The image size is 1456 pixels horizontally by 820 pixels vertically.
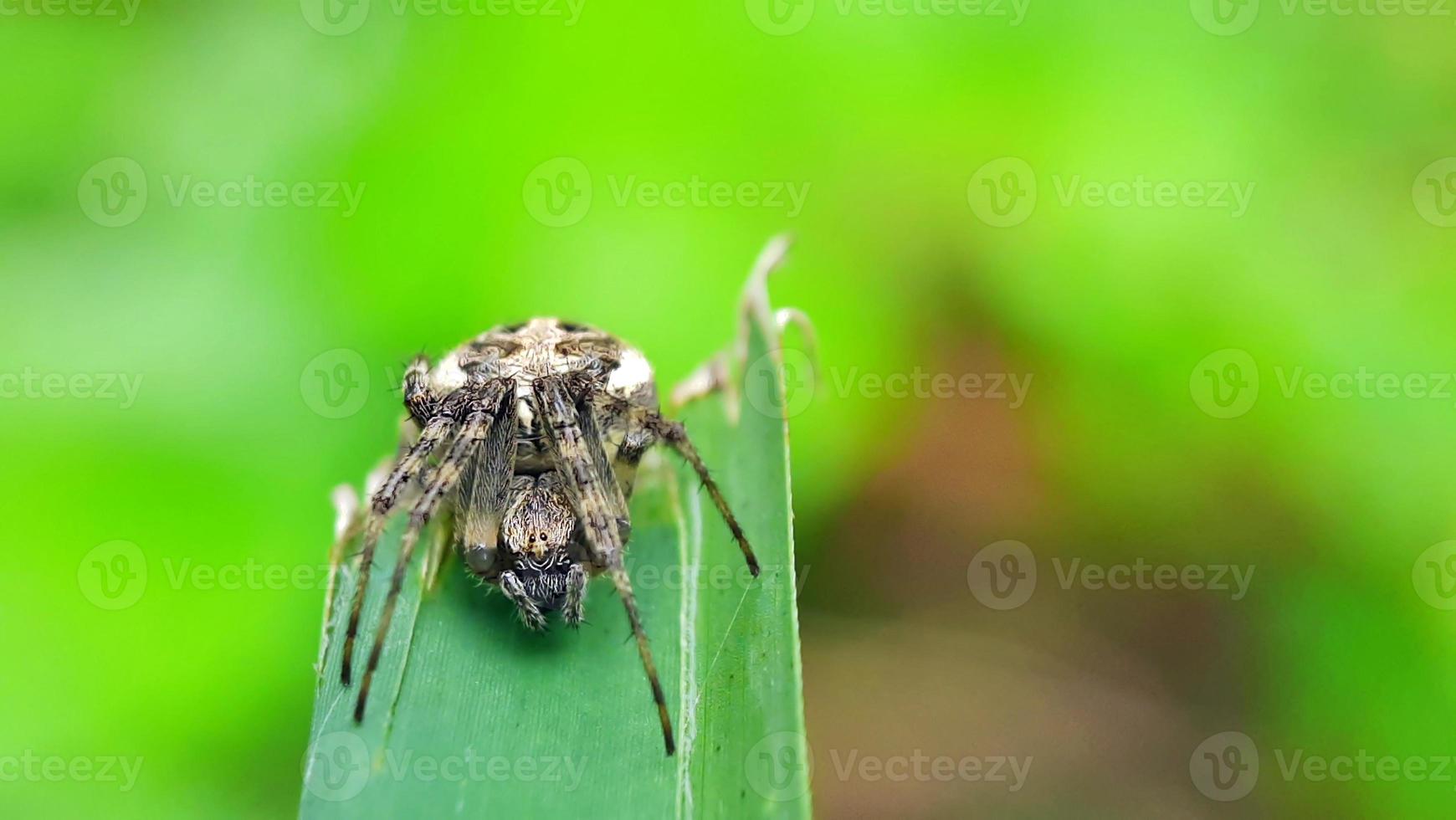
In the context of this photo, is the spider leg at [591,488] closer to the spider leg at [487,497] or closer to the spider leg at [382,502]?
the spider leg at [487,497]

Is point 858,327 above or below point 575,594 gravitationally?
above

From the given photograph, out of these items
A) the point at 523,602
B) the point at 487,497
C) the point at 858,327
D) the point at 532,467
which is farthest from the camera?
the point at 858,327

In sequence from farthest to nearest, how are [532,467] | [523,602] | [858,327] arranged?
[858,327], [532,467], [523,602]

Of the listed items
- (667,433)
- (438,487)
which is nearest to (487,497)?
(438,487)

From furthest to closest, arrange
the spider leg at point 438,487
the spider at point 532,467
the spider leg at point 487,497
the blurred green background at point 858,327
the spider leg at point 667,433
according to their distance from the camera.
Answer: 1. the blurred green background at point 858,327
2. the spider leg at point 667,433
3. the spider leg at point 487,497
4. the spider at point 532,467
5. the spider leg at point 438,487

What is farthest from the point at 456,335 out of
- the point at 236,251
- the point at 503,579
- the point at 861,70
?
the point at 861,70

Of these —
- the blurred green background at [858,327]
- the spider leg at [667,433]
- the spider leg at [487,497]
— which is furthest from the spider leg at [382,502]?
the blurred green background at [858,327]

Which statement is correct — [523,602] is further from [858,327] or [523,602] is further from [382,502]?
[858,327]
